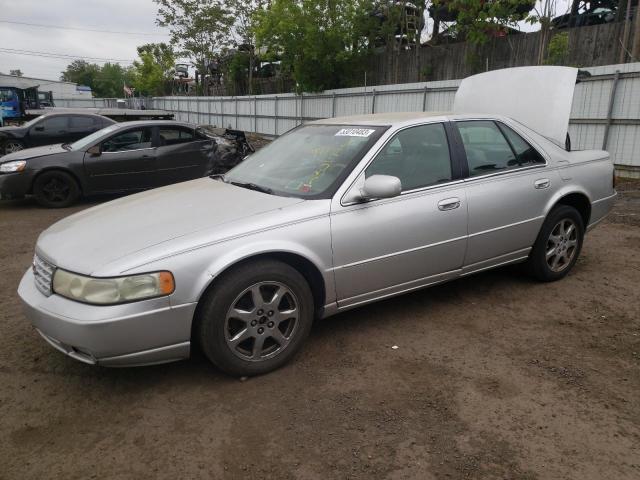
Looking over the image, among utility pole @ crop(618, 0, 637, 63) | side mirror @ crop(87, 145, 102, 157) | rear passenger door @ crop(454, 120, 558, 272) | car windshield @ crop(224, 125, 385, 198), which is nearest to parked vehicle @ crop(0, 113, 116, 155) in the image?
side mirror @ crop(87, 145, 102, 157)

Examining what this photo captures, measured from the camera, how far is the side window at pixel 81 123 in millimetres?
11625

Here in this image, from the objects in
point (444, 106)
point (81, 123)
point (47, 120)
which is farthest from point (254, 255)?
point (47, 120)

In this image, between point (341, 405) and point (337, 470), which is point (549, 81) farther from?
point (337, 470)

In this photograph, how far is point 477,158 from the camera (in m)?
3.88

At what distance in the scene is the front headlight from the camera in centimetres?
258

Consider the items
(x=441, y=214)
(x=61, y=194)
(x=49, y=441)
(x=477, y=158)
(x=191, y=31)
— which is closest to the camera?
(x=49, y=441)

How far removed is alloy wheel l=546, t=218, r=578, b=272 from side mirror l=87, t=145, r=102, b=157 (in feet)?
23.5

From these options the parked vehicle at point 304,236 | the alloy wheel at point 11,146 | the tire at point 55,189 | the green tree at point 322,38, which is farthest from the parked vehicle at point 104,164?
the green tree at point 322,38

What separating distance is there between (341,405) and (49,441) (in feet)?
4.96

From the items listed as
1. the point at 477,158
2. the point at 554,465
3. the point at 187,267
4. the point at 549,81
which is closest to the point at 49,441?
the point at 187,267

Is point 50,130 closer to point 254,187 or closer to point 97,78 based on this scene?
point 254,187

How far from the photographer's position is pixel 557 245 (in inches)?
173

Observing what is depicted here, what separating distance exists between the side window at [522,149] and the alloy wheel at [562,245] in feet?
2.02

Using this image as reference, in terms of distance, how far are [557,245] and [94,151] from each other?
726 cm
